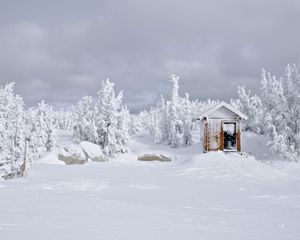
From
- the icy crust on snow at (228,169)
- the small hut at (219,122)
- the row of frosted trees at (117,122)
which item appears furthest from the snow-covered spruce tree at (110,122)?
the icy crust on snow at (228,169)

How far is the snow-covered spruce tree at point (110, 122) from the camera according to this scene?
49753mm

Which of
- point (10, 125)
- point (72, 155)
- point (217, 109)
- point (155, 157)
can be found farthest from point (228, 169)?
point (10, 125)

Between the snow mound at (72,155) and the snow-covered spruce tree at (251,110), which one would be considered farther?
the snow-covered spruce tree at (251,110)

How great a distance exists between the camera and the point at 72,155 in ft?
125

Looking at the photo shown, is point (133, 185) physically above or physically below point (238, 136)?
below

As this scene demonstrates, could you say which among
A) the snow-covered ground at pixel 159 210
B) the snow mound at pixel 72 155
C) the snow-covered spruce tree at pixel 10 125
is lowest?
the snow-covered ground at pixel 159 210

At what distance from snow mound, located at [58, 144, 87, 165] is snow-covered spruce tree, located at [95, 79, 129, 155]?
10.3m

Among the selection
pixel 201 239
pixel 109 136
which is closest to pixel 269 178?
pixel 201 239

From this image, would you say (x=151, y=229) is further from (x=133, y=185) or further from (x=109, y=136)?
(x=109, y=136)

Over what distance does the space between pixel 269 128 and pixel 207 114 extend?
6.13 m

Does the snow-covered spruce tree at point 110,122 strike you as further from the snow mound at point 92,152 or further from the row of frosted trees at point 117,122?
the snow mound at point 92,152

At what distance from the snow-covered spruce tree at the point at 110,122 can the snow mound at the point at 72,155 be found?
10283 millimetres

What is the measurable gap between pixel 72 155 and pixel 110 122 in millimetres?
13154

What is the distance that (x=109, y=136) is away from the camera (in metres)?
49.3
